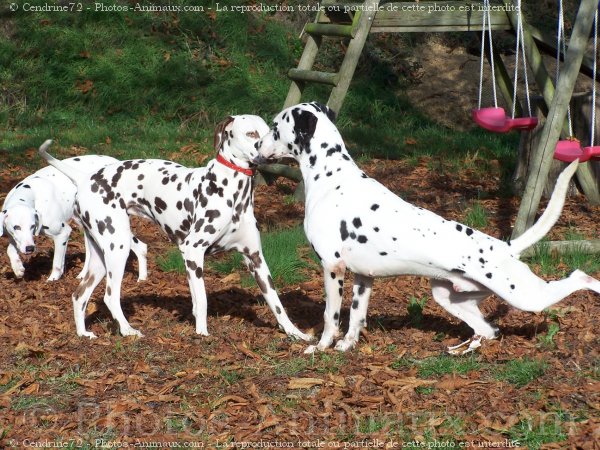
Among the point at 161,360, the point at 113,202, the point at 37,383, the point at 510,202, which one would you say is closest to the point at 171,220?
the point at 113,202

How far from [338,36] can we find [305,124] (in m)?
3.66

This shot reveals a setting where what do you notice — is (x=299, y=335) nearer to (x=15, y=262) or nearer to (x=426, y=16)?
(x=15, y=262)

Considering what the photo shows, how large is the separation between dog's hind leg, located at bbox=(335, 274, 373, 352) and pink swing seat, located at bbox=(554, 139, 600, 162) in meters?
1.82

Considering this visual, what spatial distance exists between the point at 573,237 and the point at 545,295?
3.13 m

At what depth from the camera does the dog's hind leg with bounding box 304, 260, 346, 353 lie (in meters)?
6.13

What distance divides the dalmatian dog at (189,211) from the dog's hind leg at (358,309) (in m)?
0.55

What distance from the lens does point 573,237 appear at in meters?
8.55

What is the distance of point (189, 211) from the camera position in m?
6.93

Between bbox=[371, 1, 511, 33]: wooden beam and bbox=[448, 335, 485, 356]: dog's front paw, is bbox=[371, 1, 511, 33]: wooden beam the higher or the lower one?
the higher one

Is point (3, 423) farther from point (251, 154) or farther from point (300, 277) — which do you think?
point (300, 277)

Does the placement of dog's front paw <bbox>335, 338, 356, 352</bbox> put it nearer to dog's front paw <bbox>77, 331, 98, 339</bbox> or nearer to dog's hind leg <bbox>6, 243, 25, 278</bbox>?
dog's front paw <bbox>77, 331, 98, 339</bbox>

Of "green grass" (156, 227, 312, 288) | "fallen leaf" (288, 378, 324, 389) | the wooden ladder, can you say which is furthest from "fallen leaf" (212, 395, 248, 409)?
the wooden ladder

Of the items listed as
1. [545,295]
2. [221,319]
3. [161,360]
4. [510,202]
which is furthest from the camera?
[510,202]

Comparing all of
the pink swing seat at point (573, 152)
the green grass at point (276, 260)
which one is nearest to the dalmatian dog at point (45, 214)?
the green grass at point (276, 260)
